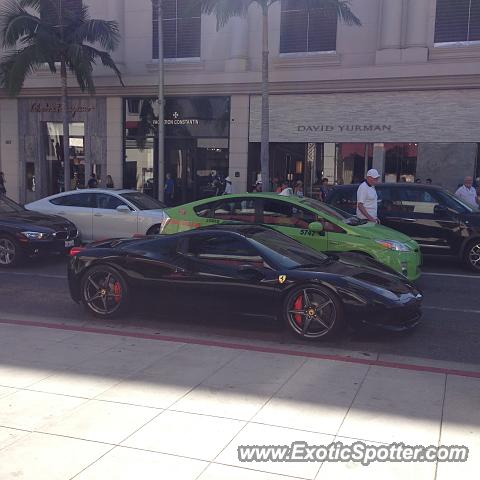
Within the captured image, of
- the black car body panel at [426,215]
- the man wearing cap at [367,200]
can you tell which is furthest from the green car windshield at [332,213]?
the black car body panel at [426,215]

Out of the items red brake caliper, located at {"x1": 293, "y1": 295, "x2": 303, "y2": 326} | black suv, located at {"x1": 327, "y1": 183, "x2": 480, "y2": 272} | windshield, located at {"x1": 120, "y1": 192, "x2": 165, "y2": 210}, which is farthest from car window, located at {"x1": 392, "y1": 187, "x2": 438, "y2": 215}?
red brake caliper, located at {"x1": 293, "y1": 295, "x2": 303, "y2": 326}

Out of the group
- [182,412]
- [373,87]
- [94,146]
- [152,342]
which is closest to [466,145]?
[373,87]

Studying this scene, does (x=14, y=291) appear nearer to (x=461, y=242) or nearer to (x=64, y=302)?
(x=64, y=302)

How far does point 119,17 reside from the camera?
72.4 feet

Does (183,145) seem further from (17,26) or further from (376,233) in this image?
(376,233)

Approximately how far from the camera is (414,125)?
18906 mm

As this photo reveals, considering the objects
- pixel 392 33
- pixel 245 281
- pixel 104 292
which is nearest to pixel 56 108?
pixel 392 33

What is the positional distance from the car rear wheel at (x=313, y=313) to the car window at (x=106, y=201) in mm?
7519

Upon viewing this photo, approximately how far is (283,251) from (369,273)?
105 centimetres

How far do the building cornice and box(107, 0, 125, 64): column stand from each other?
1.32 meters

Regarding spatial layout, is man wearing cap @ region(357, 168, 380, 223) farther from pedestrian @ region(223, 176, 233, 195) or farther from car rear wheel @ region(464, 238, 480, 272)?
pedestrian @ region(223, 176, 233, 195)

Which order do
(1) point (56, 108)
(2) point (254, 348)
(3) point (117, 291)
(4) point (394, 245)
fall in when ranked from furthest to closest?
(1) point (56, 108) → (4) point (394, 245) → (3) point (117, 291) → (2) point (254, 348)

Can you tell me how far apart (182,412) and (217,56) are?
18546mm

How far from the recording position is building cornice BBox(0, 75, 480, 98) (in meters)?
18.2
